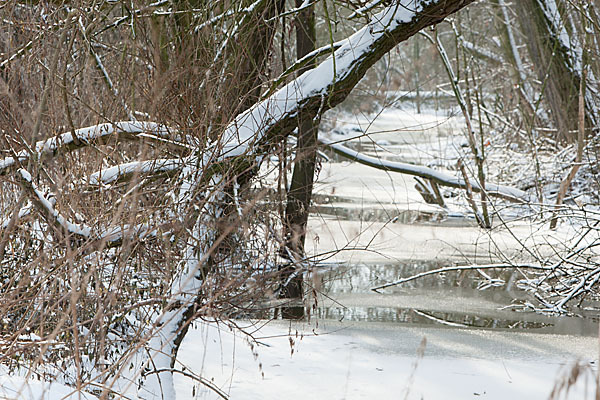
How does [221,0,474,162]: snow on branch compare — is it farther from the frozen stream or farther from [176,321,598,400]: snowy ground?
[176,321,598,400]: snowy ground

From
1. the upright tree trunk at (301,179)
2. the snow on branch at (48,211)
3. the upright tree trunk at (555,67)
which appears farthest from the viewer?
the upright tree trunk at (555,67)

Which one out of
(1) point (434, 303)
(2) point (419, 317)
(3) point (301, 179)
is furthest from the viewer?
(3) point (301, 179)

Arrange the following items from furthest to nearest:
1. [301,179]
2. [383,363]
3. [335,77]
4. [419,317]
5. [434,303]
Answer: [301,179]
[434,303]
[419,317]
[383,363]
[335,77]

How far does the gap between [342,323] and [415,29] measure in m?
2.35

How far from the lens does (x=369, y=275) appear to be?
753 cm

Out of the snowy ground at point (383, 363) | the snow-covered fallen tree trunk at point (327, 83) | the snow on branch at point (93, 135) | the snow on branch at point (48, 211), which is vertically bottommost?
the snowy ground at point (383, 363)

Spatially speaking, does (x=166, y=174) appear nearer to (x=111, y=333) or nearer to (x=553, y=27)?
(x=111, y=333)

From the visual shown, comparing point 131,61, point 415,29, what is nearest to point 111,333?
point 131,61

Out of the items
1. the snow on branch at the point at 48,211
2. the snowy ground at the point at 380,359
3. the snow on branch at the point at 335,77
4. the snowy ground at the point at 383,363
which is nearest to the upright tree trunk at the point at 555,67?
the snowy ground at the point at 380,359

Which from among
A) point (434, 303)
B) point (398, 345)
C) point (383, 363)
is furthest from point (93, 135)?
point (434, 303)

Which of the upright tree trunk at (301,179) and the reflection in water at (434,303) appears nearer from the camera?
the reflection in water at (434,303)

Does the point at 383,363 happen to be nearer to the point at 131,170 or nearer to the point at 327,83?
the point at 327,83

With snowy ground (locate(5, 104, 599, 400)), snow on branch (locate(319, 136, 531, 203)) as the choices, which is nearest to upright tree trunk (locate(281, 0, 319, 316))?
snowy ground (locate(5, 104, 599, 400))

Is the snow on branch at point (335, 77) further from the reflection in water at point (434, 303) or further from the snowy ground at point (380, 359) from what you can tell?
the reflection in water at point (434, 303)
